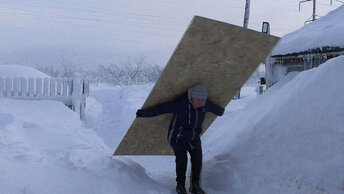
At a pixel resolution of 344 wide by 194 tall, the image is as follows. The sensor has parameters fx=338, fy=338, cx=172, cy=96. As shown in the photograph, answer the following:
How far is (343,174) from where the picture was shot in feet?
11.5

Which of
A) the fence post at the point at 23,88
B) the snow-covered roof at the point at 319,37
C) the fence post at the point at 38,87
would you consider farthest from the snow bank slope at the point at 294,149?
the fence post at the point at 23,88

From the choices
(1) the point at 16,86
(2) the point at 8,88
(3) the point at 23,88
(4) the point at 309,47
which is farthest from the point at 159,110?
(4) the point at 309,47

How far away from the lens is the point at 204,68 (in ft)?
13.3

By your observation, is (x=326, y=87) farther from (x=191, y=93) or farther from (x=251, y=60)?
(x=191, y=93)

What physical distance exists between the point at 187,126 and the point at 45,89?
5999mm

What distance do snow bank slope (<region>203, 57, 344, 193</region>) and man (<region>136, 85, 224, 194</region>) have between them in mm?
487

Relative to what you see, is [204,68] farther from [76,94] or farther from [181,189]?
[76,94]

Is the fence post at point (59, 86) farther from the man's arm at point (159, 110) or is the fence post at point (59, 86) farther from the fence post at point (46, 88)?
the man's arm at point (159, 110)

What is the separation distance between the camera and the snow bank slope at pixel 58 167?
11.5ft

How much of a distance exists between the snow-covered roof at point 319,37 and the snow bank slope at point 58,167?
6650 millimetres

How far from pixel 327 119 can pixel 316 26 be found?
738 centimetres

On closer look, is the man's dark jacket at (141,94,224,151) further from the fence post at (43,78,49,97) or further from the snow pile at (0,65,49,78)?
the snow pile at (0,65,49,78)

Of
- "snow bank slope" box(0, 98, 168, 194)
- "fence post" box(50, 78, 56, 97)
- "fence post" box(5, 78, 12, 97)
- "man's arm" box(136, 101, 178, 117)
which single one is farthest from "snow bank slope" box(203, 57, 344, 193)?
"fence post" box(5, 78, 12, 97)

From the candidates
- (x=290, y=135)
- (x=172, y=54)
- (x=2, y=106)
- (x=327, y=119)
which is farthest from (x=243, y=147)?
(x=2, y=106)
